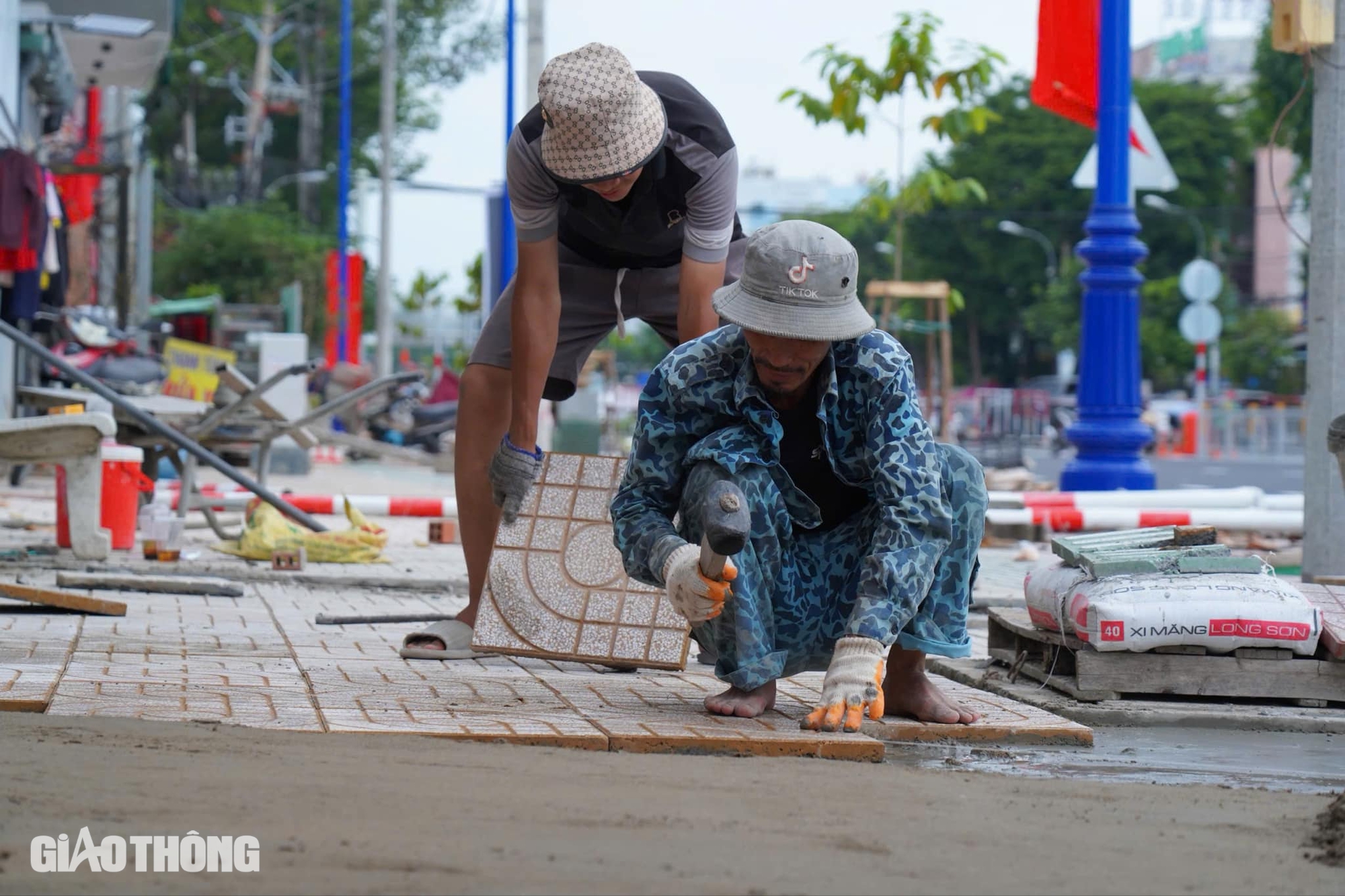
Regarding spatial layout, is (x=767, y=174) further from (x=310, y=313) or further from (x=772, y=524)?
(x=772, y=524)

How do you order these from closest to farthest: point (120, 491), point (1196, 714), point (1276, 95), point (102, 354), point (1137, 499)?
1. point (1196, 714)
2. point (120, 491)
3. point (1137, 499)
4. point (102, 354)
5. point (1276, 95)

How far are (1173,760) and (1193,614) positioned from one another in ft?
2.10

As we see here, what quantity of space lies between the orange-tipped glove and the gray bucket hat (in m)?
0.66

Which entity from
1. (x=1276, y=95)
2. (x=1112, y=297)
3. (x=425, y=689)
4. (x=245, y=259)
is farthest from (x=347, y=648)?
(x=1276, y=95)

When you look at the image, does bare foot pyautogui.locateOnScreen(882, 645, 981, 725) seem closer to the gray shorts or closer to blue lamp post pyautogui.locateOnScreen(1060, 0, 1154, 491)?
the gray shorts

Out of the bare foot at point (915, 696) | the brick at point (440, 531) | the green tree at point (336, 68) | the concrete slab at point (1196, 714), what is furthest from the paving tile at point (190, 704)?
the green tree at point (336, 68)

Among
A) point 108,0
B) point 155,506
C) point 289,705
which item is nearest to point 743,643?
point 289,705

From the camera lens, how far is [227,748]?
10.4 ft

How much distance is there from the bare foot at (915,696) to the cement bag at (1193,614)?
1.81ft

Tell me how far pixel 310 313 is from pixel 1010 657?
2975 cm

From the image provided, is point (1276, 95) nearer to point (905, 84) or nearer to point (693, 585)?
point (905, 84)

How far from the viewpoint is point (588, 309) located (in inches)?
207

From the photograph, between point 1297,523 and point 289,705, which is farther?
point 1297,523

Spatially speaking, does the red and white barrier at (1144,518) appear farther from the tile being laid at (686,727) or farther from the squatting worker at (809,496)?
the squatting worker at (809,496)
